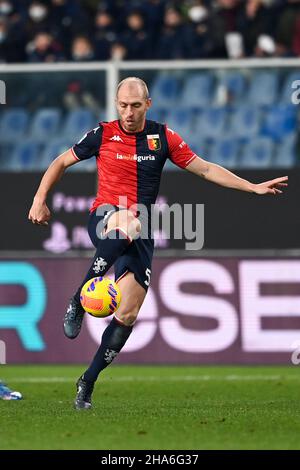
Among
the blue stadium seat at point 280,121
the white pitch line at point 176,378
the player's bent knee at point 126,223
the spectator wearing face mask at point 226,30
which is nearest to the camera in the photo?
the player's bent knee at point 126,223

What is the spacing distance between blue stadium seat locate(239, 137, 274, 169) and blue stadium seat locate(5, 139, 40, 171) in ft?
9.47

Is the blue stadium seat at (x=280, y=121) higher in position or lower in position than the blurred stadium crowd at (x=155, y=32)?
lower

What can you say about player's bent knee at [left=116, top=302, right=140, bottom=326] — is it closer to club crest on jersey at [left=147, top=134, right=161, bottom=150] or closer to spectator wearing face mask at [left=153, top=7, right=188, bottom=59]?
club crest on jersey at [left=147, top=134, right=161, bottom=150]

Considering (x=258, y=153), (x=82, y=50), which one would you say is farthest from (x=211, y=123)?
(x=82, y=50)

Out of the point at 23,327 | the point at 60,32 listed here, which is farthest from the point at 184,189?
the point at 60,32

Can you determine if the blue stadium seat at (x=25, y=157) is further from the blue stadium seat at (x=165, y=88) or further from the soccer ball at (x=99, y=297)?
the soccer ball at (x=99, y=297)

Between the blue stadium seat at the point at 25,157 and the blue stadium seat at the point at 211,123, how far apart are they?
2.29 m

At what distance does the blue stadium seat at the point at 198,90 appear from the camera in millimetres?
16672

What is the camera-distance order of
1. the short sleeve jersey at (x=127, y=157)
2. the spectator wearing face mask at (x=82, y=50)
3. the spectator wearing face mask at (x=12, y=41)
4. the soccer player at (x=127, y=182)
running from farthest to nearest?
the spectator wearing face mask at (x=12, y=41) < the spectator wearing face mask at (x=82, y=50) < the short sleeve jersey at (x=127, y=157) < the soccer player at (x=127, y=182)

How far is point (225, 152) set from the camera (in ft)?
54.4

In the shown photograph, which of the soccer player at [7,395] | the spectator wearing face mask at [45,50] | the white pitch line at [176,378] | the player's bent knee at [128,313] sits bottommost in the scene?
the white pitch line at [176,378]

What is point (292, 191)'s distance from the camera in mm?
16562

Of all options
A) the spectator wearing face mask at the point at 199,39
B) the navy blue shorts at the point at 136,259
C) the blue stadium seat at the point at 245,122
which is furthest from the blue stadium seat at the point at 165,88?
the navy blue shorts at the point at 136,259

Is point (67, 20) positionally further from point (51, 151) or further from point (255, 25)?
point (51, 151)
